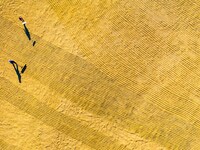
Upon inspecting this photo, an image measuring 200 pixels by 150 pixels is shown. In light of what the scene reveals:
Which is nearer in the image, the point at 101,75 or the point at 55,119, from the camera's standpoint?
the point at 101,75

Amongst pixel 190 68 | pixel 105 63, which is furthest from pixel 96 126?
pixel 190 68

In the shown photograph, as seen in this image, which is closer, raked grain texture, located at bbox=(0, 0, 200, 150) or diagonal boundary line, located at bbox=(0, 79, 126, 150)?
raked grain texture, located at bbox=(0, 0, 200, 150)

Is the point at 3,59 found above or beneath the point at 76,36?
beneath

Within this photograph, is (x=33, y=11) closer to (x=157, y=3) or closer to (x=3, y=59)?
(x=3, y=59)

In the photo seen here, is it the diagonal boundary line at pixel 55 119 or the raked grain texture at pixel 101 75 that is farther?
the diagonal boundary line at pixel 55 119

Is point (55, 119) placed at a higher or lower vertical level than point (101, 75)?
lower

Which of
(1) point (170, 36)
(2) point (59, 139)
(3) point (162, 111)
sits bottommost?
(2) point (59, 139)

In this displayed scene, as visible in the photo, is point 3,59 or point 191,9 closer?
point 191,9
